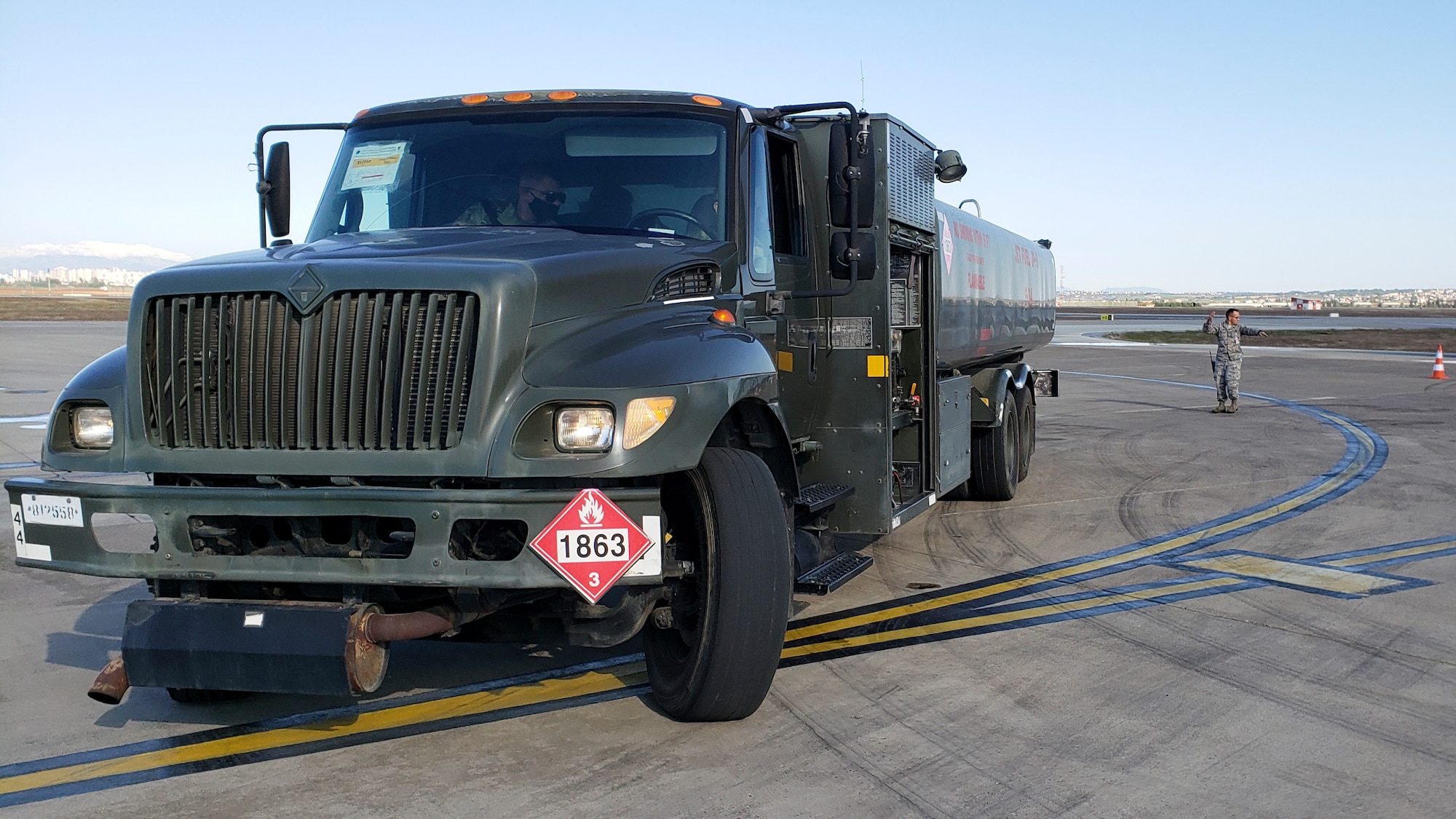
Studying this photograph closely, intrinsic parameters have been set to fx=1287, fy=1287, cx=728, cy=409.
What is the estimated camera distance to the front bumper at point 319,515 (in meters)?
4.34

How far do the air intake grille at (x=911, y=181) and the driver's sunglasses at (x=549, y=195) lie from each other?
8.39 ft

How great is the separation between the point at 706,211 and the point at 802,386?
158 centimetres

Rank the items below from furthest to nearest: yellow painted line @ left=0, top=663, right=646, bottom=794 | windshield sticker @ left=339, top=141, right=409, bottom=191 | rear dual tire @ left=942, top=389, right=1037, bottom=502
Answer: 1. rear dual tire @ left=942, top=389, right=1037, bottom=502
2. windshield sticker @ left=339, top=141, right=409, bottom=191
3. yellow painted line @ left=0, top=663, right=646, bottom=794

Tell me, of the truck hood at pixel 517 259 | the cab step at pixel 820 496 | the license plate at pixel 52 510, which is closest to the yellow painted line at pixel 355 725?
the license plate at pixel 52 510

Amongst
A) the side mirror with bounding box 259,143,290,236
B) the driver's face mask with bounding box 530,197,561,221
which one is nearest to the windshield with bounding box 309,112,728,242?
the driver's face mask with bounding box 530,197,561,221

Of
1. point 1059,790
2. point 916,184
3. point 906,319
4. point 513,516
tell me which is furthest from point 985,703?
point 916,184

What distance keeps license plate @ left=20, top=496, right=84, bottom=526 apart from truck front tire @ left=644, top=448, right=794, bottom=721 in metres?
2.18

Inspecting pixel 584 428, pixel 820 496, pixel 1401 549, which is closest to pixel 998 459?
pixel 1401 549

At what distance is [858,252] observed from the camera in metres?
6.05

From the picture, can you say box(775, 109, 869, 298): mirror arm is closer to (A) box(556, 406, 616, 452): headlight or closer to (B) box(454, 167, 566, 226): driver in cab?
(B) box(454, 167, 566, 226): driver in cab

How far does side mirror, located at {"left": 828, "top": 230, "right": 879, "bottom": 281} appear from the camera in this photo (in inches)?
238

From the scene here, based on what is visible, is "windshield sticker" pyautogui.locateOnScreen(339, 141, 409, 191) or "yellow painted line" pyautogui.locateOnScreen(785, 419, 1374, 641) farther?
"yellow painted line" pyautogui.locateOnScreen(785, 419, 1374, 641)

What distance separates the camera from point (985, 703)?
5496 mm

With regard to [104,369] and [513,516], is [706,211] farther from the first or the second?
[104,369]
